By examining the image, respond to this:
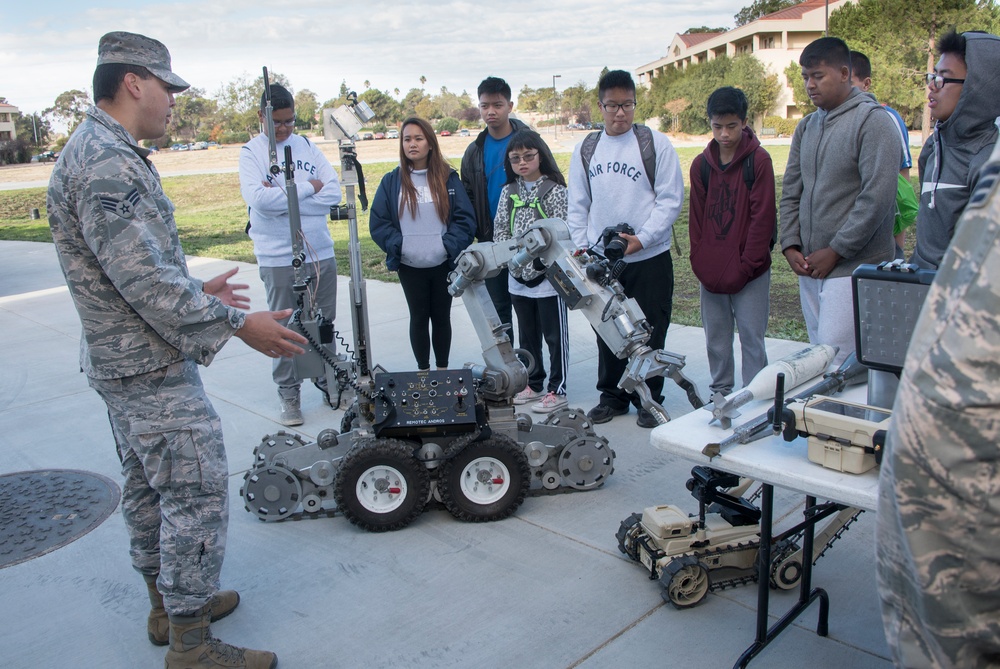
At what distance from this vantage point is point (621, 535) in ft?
11.6

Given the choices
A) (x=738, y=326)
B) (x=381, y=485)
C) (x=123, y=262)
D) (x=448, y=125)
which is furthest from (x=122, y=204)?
(x=448, y=125)

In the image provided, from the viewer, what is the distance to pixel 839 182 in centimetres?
413

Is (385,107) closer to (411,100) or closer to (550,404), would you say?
(411,100)

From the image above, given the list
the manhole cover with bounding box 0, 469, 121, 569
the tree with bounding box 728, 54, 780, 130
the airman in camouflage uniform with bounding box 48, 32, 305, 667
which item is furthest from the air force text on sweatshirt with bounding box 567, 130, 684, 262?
the tree with bounding box 728, 54, 780, 130

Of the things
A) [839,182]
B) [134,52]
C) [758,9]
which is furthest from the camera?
[758,9]

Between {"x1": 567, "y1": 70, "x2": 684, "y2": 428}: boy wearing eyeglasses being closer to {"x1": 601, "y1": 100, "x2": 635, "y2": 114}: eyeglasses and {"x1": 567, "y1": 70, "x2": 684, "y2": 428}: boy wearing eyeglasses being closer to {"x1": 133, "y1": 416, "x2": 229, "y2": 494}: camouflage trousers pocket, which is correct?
{"x1": 601, "y1": 100, "x2": 635, "y2": 114}: eyeglasses

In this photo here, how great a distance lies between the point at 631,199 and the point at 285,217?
7.65ft

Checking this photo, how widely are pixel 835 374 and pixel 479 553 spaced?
1789 mm

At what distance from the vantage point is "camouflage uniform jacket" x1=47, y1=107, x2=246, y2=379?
8.36 feet

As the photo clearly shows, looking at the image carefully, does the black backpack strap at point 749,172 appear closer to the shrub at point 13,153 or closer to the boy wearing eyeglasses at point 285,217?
the boy wearing eyeglasses at point 285,217

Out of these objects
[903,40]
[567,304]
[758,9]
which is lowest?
[567,304]

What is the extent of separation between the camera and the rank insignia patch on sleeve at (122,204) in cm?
253

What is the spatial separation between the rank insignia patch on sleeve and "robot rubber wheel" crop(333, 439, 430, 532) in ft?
5.42

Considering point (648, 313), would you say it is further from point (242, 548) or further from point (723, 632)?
point (242, 548)
